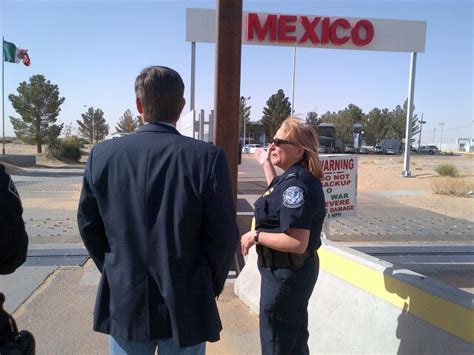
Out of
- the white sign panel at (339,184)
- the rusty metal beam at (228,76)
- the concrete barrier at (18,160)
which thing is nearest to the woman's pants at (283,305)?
the rusty metal beam at (228,76)

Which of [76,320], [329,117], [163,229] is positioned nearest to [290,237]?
[163,229]

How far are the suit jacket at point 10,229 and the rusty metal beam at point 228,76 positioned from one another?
3.17m

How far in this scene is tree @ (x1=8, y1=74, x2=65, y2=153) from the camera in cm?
4016

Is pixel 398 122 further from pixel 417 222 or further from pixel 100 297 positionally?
pixel 100 297

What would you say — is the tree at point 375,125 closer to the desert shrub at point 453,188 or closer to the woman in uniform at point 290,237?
the desert shrub at point 453,188

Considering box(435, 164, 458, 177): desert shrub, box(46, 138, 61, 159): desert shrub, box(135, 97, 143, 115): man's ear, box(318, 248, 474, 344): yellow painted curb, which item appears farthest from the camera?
box(46, 138, 61, 159): desert shrub

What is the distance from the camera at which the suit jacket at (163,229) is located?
5.59 feet

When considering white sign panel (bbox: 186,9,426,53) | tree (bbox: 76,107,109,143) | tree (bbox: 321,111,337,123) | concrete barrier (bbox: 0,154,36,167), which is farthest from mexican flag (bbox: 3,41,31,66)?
tree (bbox: 321,111,337,123)

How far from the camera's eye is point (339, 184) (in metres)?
5.40

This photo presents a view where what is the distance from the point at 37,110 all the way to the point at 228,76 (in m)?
40.4

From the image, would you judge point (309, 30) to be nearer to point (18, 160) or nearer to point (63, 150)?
point (18, 160)

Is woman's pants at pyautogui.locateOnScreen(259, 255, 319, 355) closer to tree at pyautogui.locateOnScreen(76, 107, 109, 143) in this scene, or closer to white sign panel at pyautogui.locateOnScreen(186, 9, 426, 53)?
white sign panel at pyautogui.locateOnScreen(186, 9, 426, 53)

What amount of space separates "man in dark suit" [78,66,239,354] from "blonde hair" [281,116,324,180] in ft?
2.81

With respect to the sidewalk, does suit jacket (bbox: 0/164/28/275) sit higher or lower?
higher
